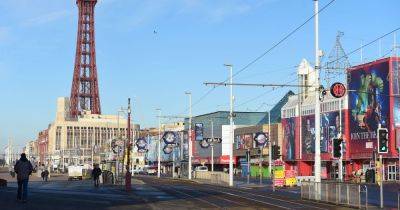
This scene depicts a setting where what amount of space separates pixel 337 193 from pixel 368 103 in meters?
59.9

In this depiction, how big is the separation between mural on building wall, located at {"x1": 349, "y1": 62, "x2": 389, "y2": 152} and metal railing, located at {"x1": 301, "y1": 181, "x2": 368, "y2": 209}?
49305 mm

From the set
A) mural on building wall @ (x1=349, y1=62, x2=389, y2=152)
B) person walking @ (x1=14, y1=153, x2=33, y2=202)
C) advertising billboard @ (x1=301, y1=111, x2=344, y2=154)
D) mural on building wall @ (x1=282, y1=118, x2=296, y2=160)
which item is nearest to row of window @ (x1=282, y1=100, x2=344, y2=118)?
advertising billboard @ (x1=301, y1=111, x2=344, y2=154)

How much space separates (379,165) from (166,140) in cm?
5377

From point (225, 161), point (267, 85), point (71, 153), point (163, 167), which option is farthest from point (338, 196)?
point (71, 153)

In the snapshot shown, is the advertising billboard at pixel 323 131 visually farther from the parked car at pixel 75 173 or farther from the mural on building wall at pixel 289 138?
the parked car at pixel 75 173


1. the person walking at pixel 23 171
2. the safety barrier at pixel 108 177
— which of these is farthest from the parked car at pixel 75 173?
the person walking at pixel 23 171

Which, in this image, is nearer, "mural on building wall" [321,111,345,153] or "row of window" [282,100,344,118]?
"mural on building wall" [321,111,345,153]

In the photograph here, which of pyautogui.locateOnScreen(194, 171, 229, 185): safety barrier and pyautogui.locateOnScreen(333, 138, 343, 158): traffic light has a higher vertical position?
pyautogui.locateOnScreen(333, 138, 343, 158): traffic light

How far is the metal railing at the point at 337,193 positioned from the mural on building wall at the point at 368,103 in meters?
49.3

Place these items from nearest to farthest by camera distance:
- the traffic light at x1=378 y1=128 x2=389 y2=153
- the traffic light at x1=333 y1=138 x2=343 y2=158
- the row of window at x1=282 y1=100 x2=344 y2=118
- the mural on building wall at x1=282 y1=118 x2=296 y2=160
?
the traffic light at x1=378 y1=128 x2=389 y2=153 < the traffic light at x1=333 y1=138 x2=343 y2=158 < the row of window at x1=282 y1=100 x2=344 y2=118 < the mural on building wall at x1=282 y1=118 x2=296 y2=160

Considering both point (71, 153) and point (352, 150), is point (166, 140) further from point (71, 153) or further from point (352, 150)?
point (71, 153)

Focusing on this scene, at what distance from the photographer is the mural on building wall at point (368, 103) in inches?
3327

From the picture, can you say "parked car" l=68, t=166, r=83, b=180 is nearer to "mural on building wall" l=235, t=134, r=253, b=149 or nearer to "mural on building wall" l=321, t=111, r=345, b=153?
"mural on building wall" l=321, t=111, r=345, b=153

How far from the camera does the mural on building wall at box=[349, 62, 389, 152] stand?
84.5 m
